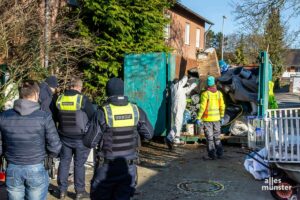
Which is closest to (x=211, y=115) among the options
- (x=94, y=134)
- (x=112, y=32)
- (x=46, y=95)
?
(x=46, y=95)

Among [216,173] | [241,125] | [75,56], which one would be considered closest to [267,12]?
[241,125]

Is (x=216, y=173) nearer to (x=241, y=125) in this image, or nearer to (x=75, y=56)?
(x=241, y=125)

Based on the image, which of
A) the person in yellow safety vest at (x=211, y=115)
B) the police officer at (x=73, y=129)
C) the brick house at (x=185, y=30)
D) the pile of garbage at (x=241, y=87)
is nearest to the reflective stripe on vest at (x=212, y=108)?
the person in yellow safety vest at (x=211, y=115)

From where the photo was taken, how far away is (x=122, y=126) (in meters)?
4.29

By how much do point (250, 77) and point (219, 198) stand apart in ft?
17.9

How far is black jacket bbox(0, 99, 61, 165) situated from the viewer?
13.1 ft

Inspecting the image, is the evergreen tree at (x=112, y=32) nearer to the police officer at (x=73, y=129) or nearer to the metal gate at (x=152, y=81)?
the metal gate at (x=152, y=81)

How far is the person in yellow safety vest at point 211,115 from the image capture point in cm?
830

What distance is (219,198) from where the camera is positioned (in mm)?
5867

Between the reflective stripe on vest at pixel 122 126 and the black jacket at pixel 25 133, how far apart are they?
63 centimetres

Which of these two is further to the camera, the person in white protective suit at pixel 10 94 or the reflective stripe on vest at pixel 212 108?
the reflective stripe on vest at pixel 212 108

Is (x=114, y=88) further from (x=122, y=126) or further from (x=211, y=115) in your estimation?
(x=211, y=115)

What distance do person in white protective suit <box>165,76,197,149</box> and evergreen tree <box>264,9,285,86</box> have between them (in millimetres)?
9900

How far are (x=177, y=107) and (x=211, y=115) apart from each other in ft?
4.55
